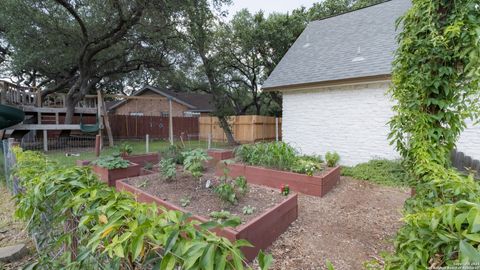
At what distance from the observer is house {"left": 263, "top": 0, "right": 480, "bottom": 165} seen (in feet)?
20.4

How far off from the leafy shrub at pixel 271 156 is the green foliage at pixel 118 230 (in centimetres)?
377

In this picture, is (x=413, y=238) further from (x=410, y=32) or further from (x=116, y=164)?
(x=116, y=164)

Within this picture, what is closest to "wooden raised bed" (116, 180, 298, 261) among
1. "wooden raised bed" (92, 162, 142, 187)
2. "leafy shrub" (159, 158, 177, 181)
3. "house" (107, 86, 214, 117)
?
"leafy shrub" (159, 158, 177, 181)

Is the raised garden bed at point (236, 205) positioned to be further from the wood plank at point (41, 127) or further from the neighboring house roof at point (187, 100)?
the neighboring house roof at point (187, 100)

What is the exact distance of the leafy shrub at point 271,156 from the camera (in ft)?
15.9

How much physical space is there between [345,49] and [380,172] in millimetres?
4395

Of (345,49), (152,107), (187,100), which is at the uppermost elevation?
(345,49)

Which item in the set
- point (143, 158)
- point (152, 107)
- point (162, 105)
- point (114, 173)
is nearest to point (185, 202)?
point (114, 173)

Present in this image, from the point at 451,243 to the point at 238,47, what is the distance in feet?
52.3

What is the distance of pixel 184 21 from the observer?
9336 mm

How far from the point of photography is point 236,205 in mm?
3148

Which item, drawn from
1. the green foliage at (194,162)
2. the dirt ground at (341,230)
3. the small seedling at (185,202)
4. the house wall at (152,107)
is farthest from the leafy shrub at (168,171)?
the house wall at (152,107)

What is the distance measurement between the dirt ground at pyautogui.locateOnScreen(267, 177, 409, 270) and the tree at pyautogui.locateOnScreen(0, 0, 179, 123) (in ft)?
27.5

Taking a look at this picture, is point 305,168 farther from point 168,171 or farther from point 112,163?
point 112,163
